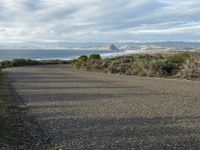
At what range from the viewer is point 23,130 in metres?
11.2

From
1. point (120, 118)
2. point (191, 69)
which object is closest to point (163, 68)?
point (191, 69)

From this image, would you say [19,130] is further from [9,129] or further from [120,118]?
[120,118]

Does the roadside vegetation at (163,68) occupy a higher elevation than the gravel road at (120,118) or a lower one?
higher

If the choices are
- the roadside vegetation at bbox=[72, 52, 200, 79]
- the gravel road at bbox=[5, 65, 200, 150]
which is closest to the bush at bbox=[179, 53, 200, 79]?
the roadside vegetation at bbox=[72, 52, 200, 79]

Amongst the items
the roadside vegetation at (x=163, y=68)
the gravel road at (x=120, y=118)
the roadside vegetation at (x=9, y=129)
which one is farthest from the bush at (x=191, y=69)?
the roadside vegetation at (x=9, y=129)

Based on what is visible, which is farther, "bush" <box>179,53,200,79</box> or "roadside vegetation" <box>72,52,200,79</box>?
"roadside vegetation" <box>72,52,200,79</box>

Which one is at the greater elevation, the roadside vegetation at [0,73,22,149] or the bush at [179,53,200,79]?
the bush at [179,53,200,79]

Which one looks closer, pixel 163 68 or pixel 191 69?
pixel 191 69

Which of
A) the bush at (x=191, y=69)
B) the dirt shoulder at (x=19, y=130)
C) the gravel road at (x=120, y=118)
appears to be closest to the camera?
the gravel road at (x=120, y=118)

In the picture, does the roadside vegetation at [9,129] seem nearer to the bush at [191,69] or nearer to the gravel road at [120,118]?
the gravel road at [120,118]

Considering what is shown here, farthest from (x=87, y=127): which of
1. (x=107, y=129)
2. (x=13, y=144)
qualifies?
(x=13, y=144)

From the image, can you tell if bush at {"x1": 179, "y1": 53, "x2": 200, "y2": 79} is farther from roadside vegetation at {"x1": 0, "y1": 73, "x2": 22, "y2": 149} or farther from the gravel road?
roadside vegetation at {"x1": 0, "y1": 73, "x2": 22, "y2": 149}

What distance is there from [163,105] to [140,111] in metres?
1.60

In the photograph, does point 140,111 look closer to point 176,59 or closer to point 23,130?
point 23,130
